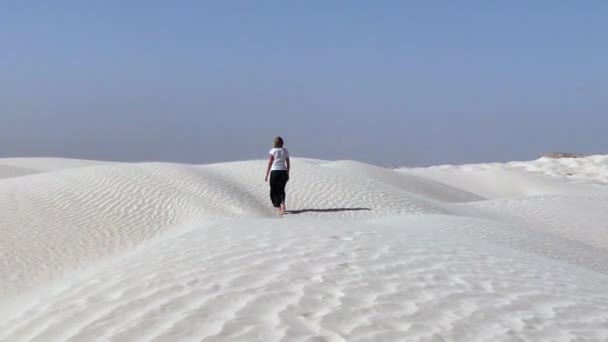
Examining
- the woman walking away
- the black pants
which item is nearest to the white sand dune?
the black pants

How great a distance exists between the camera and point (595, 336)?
3.96m

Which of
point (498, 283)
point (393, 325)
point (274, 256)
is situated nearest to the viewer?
point (393, 325)

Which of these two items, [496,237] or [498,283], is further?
[496,237]

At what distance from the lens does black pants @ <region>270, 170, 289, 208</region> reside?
13.4 metres

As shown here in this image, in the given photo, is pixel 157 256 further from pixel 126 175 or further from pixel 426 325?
pixel 126 175

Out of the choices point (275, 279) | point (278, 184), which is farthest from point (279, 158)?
point (275, 279)

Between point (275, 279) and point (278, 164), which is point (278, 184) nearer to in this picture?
point (278, 164)

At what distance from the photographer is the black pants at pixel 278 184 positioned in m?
13.4

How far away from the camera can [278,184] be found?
44.4 ft

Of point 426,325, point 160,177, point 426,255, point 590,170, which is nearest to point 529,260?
point 426,255

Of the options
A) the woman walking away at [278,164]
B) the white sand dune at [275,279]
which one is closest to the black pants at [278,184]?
the woman walking away at [278,164]

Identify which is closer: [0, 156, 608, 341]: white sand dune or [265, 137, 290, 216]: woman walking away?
[0, 156, 608, 341]: white sand dune

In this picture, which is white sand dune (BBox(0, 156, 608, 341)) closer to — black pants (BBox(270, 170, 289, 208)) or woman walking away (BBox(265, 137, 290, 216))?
black pants (BBox(270, 170, 289, 208))

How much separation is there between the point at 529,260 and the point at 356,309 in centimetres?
342
